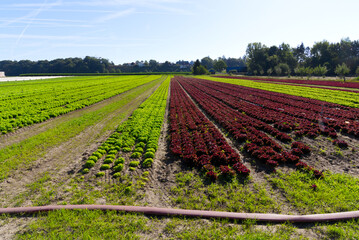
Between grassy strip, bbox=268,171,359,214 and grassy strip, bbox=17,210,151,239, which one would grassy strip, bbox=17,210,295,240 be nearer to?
grassy strip, bbox=17,210,151,239

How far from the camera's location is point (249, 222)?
5902mm

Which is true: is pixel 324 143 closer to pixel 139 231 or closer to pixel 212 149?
pixel 212 149

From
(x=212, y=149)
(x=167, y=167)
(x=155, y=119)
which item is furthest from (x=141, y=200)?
(x=155, y=119)

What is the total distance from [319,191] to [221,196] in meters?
3.76

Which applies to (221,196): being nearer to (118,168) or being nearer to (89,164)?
(118,168)

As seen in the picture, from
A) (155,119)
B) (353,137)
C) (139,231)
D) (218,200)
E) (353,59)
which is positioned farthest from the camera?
(353,59)

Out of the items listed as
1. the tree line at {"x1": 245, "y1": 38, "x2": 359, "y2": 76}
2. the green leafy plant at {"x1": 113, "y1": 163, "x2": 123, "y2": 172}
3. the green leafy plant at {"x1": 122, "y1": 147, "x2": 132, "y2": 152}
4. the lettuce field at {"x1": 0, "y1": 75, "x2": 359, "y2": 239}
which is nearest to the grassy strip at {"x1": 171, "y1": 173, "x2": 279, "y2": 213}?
the lettuce field at {"x1": 0, "y1": 75, "x2": 359, "y2": 239}

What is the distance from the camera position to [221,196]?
731 cm

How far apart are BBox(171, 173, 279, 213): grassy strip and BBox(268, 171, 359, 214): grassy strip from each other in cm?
95

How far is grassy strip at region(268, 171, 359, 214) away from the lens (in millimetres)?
6551

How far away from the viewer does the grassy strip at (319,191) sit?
655 centimetres

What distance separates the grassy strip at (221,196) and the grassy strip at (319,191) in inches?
37.3

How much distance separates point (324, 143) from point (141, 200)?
38.4 ft

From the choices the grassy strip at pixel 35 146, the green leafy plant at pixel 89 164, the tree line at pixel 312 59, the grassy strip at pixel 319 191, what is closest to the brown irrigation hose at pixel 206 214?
the grassy strip at pixel 319 191
